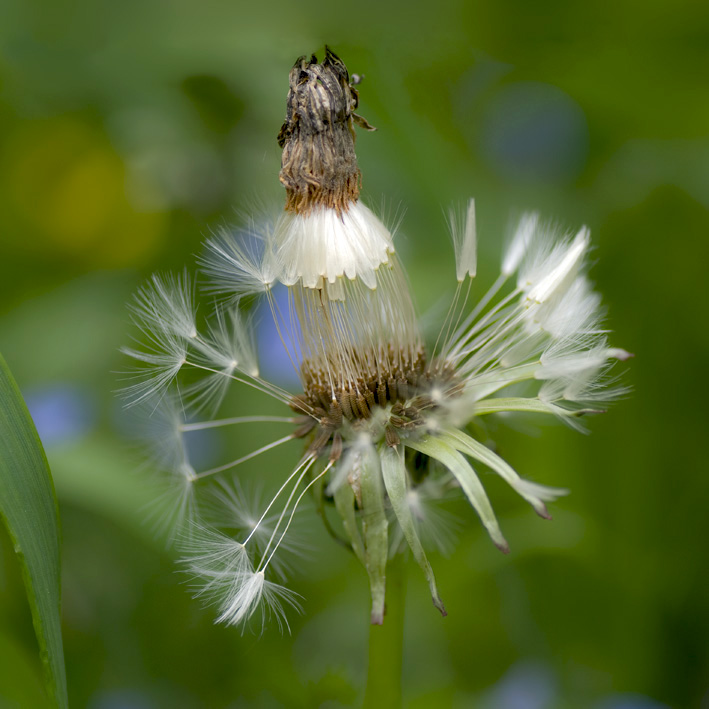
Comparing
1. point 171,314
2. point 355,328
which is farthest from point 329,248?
point 171,314

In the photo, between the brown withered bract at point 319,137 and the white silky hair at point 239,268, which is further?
the white silky hair at point 239,268

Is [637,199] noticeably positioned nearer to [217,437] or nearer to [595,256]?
[595,256]

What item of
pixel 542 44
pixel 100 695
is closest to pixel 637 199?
pixel 542 44

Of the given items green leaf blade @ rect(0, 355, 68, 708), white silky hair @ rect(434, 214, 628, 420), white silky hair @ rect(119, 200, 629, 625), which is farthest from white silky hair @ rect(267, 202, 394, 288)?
green leaf blade @ rect(0, 355, 68, 708)

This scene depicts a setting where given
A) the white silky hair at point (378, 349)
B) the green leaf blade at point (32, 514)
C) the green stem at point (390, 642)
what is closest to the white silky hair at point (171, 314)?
the white silky hair at point (378, 349)

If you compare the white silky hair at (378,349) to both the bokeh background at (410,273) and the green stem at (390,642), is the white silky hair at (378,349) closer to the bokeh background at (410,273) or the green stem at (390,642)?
the green stem at (390,642)

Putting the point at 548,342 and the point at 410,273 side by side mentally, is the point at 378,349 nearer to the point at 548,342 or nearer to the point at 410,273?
the point at 548,342
